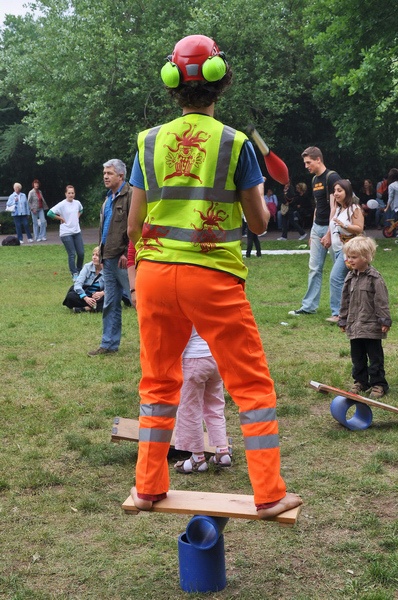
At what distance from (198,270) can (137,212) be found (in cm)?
51

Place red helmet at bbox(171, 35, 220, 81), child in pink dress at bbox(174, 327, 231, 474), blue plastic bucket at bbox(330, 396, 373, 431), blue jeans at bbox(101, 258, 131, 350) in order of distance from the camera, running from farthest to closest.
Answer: blue jeans at bbox(101, 258, 131, 350) < blue plastic bucket at bbox(330, 396, 373, 431) < child in pink dress at bbox(174, 327, 231, 474) < red helmet at bbox(171, 35, 220, 81)

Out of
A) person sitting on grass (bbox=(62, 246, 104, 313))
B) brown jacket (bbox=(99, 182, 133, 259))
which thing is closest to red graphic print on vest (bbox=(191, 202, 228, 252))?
brown jacket (bbox=(99, 182, 133, 259))

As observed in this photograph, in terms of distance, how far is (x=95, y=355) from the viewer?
9633 millimetres

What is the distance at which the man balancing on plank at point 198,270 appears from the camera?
3.61 m

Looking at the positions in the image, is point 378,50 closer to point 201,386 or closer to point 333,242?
point 333,242

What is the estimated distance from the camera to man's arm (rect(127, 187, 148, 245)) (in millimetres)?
3875

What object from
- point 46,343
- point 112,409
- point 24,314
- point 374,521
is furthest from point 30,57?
point 374,521

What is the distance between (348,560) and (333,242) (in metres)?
7.04

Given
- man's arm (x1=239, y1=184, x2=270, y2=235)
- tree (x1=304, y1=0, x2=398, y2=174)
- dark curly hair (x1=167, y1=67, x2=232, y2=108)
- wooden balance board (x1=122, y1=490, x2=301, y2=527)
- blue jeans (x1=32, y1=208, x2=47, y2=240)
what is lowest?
blue jeans (x1=32, y1=208, x2=47, y2=240)

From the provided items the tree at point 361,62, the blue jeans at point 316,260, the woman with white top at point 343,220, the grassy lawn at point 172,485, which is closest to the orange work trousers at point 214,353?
the grassy lawn at point 172,485

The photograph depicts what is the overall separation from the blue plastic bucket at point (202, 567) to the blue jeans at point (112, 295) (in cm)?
587

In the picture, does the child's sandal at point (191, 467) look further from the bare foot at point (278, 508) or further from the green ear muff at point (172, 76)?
the green ear muff at point (172, 76)

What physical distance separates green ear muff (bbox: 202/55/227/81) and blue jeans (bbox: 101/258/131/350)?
5.88 metres

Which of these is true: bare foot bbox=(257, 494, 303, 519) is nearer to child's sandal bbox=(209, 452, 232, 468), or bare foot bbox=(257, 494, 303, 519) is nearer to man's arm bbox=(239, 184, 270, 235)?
man's arm bbox=(239, 184, 270, 235)
